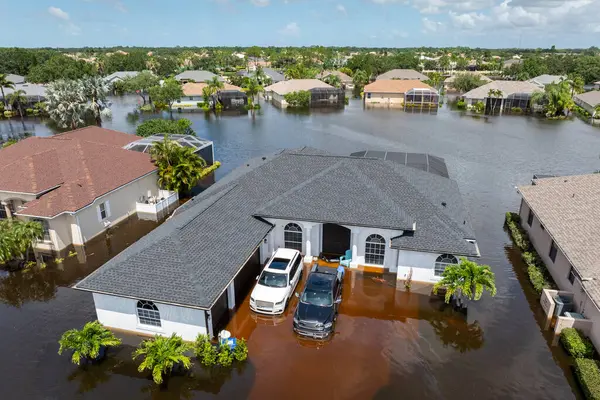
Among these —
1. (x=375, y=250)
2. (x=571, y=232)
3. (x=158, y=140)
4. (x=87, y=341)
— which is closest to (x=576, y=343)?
(x=571, y=232)

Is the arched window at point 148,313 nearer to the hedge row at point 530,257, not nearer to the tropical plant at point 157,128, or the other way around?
the hedge row at point 530,257

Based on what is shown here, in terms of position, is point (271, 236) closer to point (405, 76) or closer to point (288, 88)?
point (288, 88)

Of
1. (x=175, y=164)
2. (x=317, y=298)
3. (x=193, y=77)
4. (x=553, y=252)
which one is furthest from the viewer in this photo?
(x=193, y=77)

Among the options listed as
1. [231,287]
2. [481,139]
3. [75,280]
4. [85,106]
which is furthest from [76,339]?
[481,139]

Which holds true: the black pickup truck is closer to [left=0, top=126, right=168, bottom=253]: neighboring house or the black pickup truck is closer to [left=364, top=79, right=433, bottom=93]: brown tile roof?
[left=0, top=126, right=168, bottom=253]: neighboring house

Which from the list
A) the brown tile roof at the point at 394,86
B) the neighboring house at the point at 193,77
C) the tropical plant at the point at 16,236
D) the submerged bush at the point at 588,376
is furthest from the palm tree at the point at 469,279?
the neighboring house at the point at 193,77

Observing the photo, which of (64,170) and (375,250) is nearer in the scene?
(375,250)

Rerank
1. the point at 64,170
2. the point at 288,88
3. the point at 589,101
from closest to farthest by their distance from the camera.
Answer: the point at 64,170 < the point at 589,101 < the point at 288,88

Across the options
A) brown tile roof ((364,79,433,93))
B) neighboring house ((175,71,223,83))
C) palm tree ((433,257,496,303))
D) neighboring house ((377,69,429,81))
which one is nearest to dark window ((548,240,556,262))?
palm tree ((433,257,496,303))
